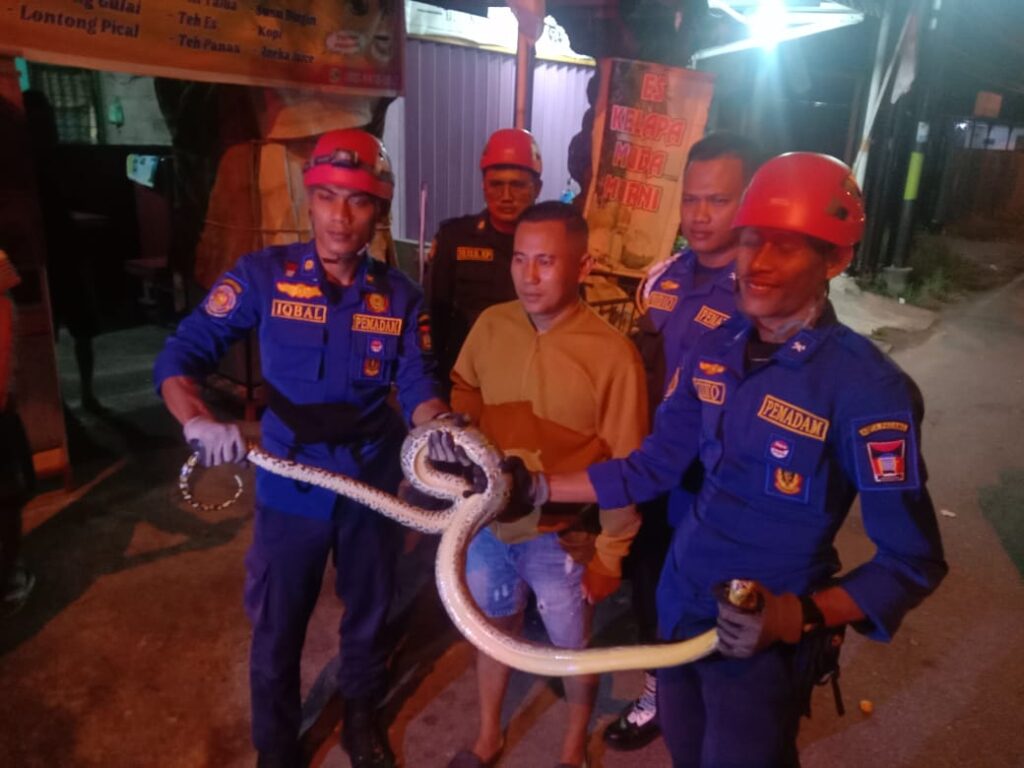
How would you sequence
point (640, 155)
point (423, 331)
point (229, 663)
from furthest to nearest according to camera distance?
point (640, 155) < point (229, 663) < point (423, 331)

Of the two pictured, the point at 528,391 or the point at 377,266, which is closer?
the point at 528,391

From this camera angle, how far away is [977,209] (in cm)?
2302

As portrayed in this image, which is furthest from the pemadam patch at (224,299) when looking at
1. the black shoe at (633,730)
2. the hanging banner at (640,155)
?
the hanging banner at (640,155)

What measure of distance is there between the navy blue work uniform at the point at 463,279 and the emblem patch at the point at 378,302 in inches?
42.3

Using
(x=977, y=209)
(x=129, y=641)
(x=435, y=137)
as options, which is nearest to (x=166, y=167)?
(x=435, y=137)

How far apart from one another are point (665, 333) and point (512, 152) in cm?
128

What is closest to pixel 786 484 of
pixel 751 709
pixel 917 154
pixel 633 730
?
pixel 751 709

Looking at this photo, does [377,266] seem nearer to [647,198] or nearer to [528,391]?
[528,391]

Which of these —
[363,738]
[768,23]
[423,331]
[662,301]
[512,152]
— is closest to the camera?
[423,331]

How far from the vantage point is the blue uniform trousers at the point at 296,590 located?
242cm

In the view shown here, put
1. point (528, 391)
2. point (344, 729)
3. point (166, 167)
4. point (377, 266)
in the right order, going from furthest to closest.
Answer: point (166, 167)
point (344, 729)
point (377, 266)
point (528, 391)

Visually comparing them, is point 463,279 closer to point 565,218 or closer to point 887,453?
point 565,218

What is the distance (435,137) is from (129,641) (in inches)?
275

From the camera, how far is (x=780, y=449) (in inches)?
67.3
